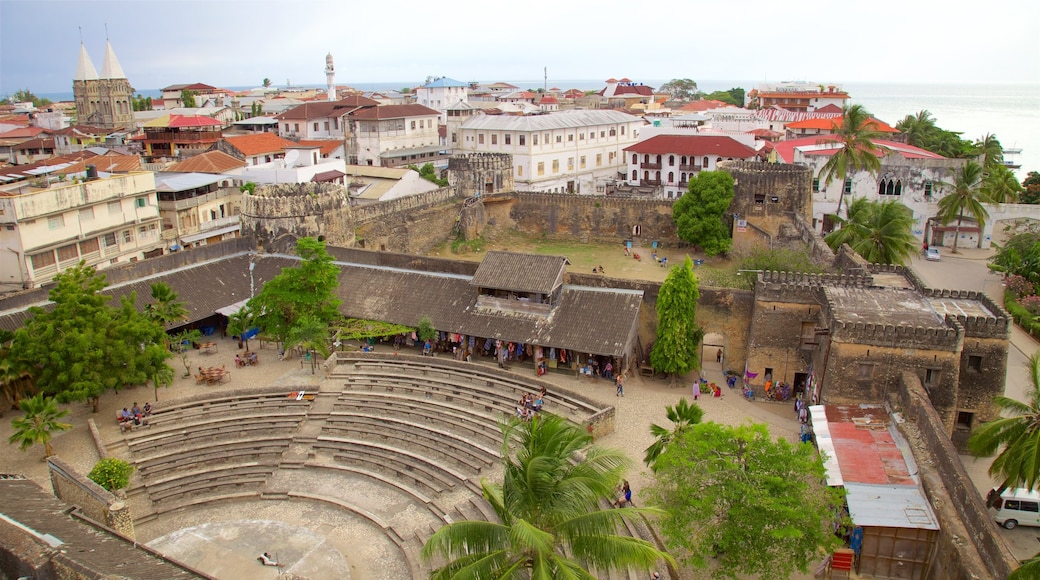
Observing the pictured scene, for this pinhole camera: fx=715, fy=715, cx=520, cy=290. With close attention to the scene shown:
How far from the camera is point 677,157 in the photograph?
6069cm

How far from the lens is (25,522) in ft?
Result: 43.1

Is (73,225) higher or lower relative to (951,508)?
higher

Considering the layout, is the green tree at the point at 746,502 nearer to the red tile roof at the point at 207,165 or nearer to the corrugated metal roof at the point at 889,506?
the corrugated metal roof at the point at 889,506

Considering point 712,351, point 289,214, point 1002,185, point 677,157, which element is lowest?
point 712,351

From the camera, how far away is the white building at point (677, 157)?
59531 millimetres

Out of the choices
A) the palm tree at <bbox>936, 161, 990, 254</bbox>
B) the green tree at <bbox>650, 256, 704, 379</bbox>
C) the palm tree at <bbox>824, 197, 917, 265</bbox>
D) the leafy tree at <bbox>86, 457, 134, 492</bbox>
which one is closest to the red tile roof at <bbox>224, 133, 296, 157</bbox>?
the leafy tree at <bbox>86, 457, 134, 492</bbox>

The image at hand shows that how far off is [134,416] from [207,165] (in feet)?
106

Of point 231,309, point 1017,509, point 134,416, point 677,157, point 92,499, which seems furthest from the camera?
point 677,157

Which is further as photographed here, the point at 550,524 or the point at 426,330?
the point at 426,330

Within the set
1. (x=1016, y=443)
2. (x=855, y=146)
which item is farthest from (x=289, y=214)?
(x=855, y=146)

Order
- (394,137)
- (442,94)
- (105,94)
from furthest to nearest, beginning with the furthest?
(442,94) → (105,94) → (394,137)

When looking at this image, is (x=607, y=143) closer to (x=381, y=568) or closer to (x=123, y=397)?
(x=123, y=397)

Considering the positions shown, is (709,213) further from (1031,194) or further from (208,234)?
(208,234)

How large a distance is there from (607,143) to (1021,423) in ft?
177
